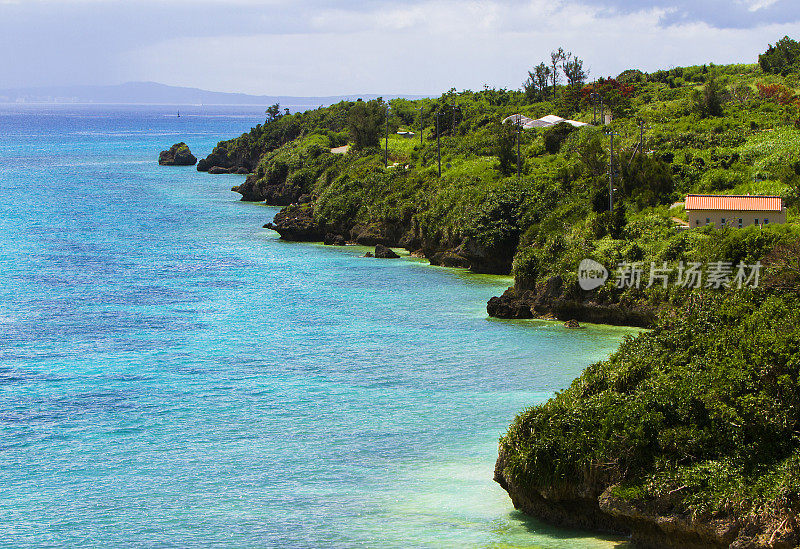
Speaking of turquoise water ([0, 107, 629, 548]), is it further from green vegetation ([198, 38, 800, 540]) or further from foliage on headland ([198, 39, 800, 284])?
foliage on headland ([198, 39, 800, 284])

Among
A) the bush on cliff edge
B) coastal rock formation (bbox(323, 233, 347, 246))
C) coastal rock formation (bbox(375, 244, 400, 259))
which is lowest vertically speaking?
the bush on cliff edge

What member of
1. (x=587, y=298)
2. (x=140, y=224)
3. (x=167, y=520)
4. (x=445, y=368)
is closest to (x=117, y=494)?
(x=167, y=520)

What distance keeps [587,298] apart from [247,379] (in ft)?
61.4

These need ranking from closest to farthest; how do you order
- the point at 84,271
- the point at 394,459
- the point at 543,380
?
1. the point at 394,459
2. the point at 543,380
3. the point at 84,271

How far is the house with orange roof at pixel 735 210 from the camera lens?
157 ft

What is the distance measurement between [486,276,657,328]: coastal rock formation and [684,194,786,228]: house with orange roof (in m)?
6.45

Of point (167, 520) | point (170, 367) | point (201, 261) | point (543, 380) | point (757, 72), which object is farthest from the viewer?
point (757, 72)

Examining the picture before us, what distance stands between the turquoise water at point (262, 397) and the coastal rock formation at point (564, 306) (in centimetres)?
122

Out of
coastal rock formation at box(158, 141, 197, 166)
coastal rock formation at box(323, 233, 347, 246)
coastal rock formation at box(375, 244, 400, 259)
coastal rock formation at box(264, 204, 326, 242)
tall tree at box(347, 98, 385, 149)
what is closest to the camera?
coastal rock formation at box(375, 244, 400, 259)

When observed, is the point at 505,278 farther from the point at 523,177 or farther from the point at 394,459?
the point at 394,459

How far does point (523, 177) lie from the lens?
7044 centimetres

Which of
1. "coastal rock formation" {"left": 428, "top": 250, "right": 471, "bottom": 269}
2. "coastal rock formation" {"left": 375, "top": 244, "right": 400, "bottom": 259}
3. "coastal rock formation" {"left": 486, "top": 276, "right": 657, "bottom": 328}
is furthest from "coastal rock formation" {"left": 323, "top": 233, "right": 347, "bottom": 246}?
"coastal rock formation" {"left": 486, "top": 276, "right": 657, "bottom": 328}

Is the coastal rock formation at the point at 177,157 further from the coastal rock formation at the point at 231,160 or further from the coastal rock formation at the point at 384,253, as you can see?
the coastal rock formation at the point at 384,253

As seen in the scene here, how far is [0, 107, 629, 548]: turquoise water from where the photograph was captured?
26266 millimetres
